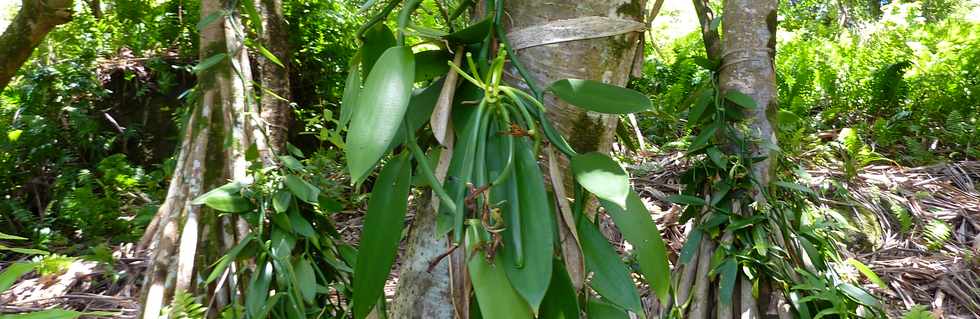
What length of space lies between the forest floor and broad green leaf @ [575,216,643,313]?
1.00 m

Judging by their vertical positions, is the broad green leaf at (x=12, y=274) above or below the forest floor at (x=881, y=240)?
above

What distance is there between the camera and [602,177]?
40 centimetres

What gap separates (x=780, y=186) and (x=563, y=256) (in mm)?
844

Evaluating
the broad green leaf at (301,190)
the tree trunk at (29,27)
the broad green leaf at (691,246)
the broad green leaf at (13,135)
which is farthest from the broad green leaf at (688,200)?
the broad green leaf at (13,135)

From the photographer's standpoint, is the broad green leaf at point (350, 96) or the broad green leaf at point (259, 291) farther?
the broad green leaf at point (259, 291)

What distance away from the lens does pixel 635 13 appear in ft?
1.68

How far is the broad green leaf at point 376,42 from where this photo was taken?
488mm

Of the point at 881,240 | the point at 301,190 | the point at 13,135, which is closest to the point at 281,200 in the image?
the point at 301,190

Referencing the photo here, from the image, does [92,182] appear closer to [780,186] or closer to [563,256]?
[780,186]

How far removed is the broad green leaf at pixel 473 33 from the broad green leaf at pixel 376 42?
0.17ft

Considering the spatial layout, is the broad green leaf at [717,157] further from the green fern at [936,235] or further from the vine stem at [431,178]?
the green fern at [936,235]

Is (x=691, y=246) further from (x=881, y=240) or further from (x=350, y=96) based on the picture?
(x=881, y=240)

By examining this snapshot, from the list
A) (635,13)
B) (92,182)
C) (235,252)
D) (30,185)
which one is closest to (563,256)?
(635,13)

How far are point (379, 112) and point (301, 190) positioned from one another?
0.52 metres
